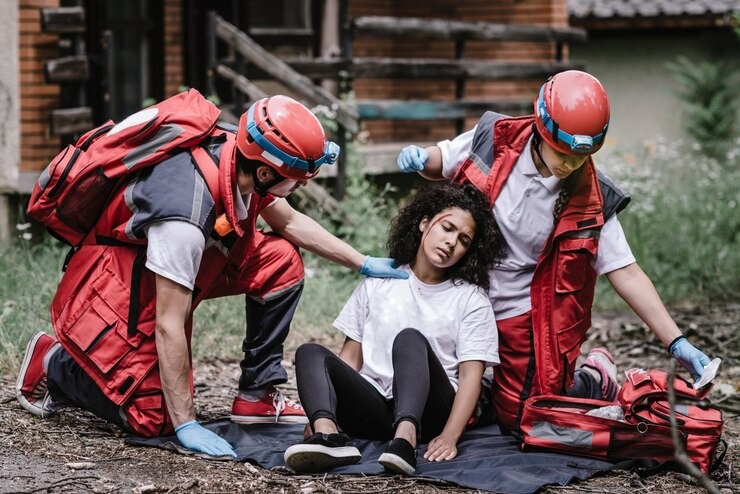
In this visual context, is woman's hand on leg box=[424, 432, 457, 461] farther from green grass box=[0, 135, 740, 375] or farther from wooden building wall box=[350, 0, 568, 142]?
wooden building wall box=[350, 0, 568, 142]

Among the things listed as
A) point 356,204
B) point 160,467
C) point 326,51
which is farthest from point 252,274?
point 326,51

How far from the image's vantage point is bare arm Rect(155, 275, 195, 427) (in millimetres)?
4133

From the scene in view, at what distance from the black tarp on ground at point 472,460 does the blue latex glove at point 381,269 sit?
69 centimetres

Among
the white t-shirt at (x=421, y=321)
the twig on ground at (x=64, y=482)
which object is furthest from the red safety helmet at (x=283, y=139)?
the twig on ground at (x=64, y=482)

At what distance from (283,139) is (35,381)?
1.58 meters

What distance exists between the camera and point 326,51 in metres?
11.3

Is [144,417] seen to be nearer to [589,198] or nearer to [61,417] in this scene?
[61,417]

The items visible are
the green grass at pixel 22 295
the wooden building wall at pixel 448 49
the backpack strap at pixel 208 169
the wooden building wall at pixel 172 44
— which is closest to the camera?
the backpack strap at pixel 208 169

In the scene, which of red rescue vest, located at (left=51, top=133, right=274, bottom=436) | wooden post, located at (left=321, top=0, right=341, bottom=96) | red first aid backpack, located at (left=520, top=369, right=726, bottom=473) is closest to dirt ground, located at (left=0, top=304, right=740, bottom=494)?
red first aid backpack, located at (left=520, top=369, right=726, bottom=473)

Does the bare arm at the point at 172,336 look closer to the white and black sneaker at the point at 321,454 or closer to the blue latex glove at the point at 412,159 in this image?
the white and black sneaker at the point at 321,454

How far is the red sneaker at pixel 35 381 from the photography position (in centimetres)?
473

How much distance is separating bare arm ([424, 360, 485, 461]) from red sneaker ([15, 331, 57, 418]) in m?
1.65

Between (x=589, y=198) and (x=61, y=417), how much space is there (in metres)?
2.39

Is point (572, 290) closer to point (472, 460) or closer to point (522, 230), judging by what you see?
point (522, 230)
